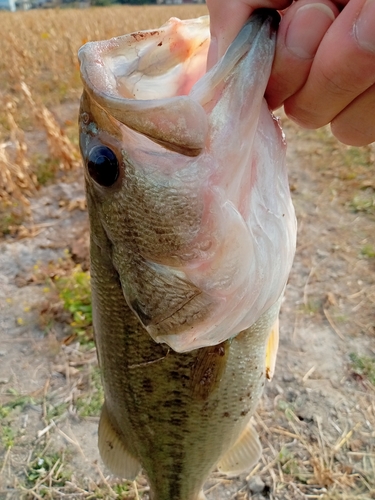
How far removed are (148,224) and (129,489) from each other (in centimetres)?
158

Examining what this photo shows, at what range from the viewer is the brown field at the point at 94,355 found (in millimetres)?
2184

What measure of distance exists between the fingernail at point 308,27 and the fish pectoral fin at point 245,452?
1.20 m

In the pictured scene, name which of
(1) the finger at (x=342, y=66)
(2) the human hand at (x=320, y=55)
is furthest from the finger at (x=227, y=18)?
(1) the finger at (x=342, y=66)

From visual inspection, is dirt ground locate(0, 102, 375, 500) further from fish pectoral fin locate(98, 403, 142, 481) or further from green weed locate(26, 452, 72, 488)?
fish pectoral fin locate(98, 403, 142, 481)

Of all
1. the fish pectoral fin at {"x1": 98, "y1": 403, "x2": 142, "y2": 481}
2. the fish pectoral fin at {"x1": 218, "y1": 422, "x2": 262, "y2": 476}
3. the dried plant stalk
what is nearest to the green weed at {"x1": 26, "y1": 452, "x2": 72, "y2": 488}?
the fish pectoral fin at {"x1": 98, "y1": 403, "x2": 142, "y2": 481}

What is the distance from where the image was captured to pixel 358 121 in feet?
3.54

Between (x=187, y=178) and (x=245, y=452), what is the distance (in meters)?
1.07

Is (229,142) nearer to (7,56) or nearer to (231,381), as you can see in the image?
(231,381)

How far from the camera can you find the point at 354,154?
5184mm

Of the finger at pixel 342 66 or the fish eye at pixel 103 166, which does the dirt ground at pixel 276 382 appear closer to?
the fish eye at pixel 103 166

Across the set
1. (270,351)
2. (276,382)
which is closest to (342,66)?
(270,351)

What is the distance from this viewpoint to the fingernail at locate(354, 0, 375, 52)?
31.4 inches

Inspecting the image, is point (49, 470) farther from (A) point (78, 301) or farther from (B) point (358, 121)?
(B) point (358, 121)

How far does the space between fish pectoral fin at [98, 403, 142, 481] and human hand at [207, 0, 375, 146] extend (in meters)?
1.09
